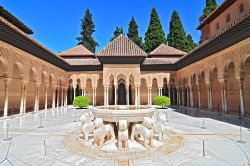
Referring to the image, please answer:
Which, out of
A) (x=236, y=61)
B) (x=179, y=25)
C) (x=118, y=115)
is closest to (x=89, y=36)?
(x=179, y=25)

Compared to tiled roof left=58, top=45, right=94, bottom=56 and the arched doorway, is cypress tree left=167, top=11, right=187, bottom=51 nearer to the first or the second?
the arched doorway

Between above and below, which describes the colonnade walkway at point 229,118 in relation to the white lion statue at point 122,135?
below

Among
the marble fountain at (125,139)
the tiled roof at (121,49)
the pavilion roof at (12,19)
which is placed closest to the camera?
the marble fountain at (125,139)

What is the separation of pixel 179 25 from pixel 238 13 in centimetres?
2063

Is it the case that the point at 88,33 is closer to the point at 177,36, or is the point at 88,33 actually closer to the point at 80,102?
the point at 177,36

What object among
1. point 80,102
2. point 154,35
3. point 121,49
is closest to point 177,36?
point 154,35

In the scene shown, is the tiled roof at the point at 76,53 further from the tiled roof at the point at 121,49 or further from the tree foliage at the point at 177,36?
the tree foliage at the point at 177,36

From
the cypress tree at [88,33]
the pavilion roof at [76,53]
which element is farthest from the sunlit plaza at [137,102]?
the cypress tree at [88,33]

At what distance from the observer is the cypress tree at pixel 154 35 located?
33.2m

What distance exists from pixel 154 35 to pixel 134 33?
504cm

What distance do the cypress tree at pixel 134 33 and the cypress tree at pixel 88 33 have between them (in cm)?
830

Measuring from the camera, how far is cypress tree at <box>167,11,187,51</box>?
106ft

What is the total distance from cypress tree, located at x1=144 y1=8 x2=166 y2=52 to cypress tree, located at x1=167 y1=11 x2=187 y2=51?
5.11 ft

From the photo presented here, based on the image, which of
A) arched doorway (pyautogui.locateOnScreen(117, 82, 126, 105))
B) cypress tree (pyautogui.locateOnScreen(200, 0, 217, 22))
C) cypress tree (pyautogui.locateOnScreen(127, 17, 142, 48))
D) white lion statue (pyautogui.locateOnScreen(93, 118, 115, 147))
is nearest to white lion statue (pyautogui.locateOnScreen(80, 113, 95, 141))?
white lion statue (pyautogui.locateOnScreen(93, 118, 115, 147))
